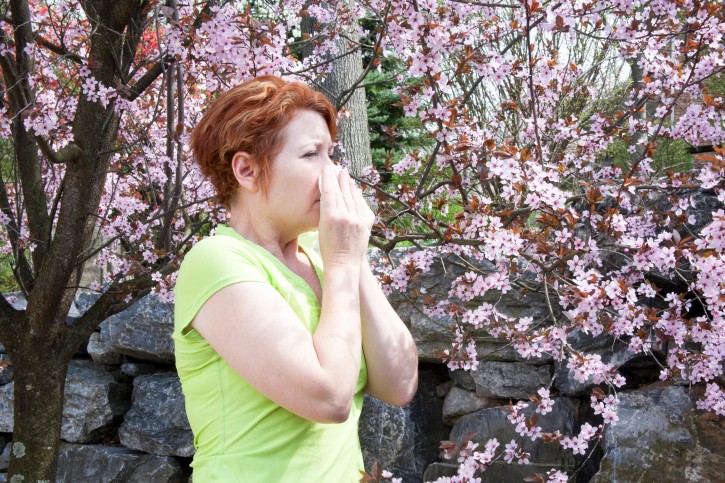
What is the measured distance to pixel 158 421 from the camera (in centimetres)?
460

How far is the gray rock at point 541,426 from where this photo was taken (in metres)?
3.61

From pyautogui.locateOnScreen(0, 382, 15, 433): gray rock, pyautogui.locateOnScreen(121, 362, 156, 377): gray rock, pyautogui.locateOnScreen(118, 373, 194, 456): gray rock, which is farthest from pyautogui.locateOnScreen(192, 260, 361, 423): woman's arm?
pyautogui.locateOnScreen(0, 382, 15, 433): gray rock

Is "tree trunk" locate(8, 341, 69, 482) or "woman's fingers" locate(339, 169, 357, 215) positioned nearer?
"woman's fingers" locate(339, 169, 357, 215)

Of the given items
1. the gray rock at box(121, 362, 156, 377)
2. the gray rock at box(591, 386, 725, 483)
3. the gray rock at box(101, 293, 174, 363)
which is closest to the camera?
the gray rock at box(591, 386, 725, 483)

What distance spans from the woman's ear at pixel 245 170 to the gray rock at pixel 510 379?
2.78m

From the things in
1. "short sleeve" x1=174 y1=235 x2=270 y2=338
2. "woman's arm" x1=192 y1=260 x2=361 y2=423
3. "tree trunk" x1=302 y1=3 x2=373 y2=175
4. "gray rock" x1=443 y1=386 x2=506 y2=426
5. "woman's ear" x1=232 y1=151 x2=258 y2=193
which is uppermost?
"tree trunk" x1=302 y1=3 x2=373 y2=175

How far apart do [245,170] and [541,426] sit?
2745 mm

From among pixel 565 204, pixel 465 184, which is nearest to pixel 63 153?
pixel 465 184

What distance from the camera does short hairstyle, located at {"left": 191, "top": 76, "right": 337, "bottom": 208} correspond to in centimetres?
135

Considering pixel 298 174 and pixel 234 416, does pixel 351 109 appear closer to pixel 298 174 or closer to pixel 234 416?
pixel 298 174

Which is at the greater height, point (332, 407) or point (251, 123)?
point (251, 123)

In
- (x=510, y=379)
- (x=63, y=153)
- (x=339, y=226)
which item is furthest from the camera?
(x=510, y=379)

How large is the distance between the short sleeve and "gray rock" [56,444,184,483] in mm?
3489

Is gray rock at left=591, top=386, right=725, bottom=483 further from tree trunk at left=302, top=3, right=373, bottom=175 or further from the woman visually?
tree trunk at left=302, top=3, right=373, bottom=175
